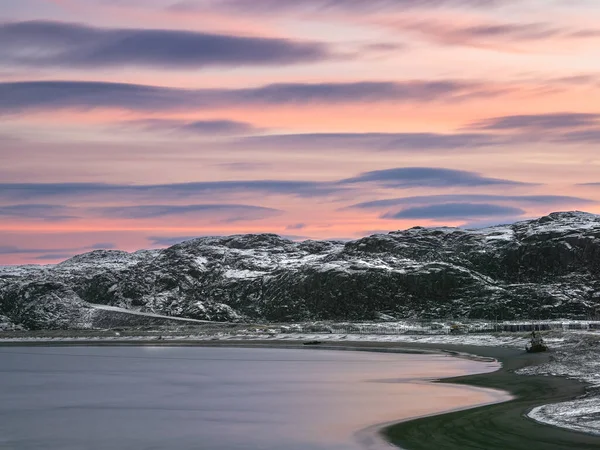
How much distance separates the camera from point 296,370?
105438mm

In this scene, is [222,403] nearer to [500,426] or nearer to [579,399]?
[579,399]

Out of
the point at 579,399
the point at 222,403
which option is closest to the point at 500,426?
the point at 579,399

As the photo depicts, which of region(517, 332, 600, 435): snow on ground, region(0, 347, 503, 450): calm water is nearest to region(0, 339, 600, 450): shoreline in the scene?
region(517, 332, 600, 435): snow on ground

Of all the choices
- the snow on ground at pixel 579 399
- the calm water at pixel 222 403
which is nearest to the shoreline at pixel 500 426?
the snow on ground at pixel 579 399

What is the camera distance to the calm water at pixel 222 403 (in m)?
48.7

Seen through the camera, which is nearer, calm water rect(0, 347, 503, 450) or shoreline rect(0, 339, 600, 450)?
shoreline rect(0, 339, 600, 450)

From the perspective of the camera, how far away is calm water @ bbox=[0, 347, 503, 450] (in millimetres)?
48688

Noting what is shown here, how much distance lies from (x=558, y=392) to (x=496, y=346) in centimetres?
7821

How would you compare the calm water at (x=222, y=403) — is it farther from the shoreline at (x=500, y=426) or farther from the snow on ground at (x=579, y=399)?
the snow on ground at (x=579, y=399)

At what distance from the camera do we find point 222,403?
69.2 meters

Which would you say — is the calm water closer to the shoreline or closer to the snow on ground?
the shoreline

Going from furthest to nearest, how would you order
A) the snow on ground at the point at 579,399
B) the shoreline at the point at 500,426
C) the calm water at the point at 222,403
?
the calm water at the point at 222,403 < the snow on ground at the point at 579,399 < the shoreline at the point at 500,426

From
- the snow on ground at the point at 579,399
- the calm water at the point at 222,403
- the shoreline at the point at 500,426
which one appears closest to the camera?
the shoreline at the point at 500,426

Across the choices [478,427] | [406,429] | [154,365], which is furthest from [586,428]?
[154,365]
